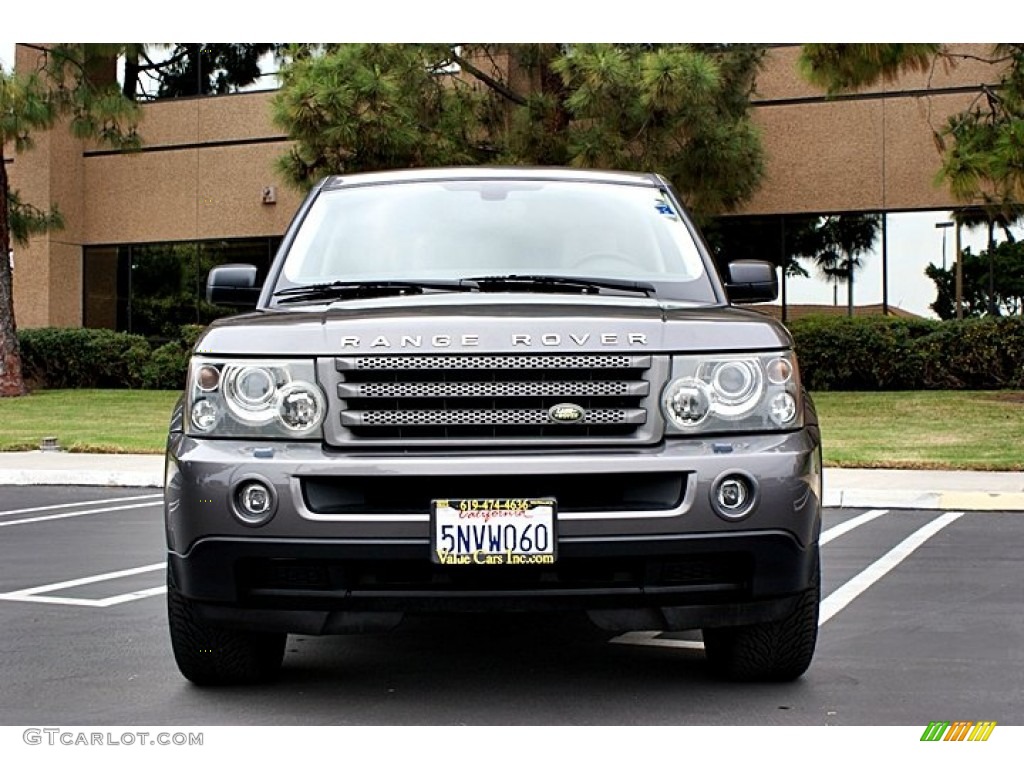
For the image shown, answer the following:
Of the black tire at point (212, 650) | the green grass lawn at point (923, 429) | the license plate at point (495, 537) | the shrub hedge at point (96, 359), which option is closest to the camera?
the license plate at point (495, 537)

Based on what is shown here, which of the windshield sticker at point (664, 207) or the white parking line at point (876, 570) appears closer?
the windshield sticker at point (664, 207)

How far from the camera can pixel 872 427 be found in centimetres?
1741

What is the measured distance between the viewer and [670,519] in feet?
14.2

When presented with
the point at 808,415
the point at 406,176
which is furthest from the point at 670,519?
the point at 406,176

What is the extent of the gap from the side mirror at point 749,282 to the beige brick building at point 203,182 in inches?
680

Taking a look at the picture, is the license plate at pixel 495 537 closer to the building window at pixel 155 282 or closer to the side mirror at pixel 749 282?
the side mirror at pixel 749 282

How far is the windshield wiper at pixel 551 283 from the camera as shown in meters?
5.30

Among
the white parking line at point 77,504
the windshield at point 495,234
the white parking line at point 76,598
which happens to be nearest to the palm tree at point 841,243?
the white parking line at point 77,504

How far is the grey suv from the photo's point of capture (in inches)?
171

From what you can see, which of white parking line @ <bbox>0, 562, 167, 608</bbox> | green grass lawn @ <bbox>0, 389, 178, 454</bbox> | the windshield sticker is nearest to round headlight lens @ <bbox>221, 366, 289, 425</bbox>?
the windshield sticker

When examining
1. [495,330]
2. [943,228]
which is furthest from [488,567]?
[943,228]

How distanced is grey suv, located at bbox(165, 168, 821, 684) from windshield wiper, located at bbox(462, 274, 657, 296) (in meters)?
0.48

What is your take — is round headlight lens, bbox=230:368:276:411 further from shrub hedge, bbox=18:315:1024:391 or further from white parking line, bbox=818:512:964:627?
shrub hedge, bbox=18:315:1024:391
